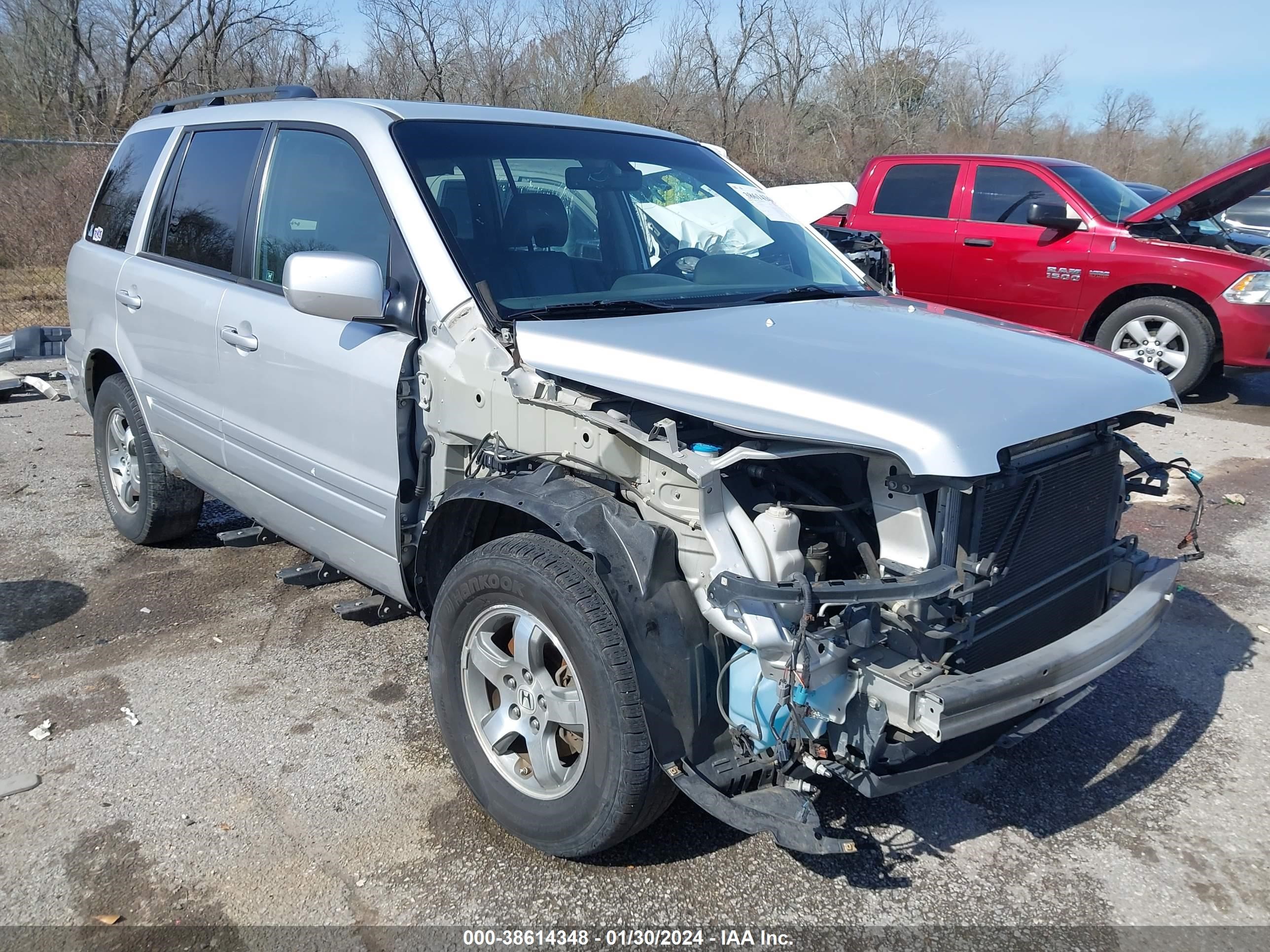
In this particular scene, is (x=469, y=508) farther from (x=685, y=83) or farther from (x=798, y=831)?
(x=685, y=83)

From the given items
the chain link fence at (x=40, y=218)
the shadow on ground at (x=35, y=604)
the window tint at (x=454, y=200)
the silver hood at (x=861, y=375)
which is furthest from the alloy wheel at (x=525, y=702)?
the chain link fence at (x=40, y=218)

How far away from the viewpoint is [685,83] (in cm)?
2708

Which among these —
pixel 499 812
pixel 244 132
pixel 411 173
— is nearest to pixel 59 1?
pixel 244 132

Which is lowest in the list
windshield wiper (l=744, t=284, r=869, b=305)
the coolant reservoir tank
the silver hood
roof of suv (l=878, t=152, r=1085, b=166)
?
the coolant reservoir tank

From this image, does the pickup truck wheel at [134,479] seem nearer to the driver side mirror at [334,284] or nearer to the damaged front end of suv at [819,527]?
the driver side mirror at [334,284]

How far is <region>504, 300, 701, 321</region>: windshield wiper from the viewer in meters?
3.00

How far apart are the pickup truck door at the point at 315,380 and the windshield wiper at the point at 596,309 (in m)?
0.42

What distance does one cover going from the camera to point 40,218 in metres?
12.3

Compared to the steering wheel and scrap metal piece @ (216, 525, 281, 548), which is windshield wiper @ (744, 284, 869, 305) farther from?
scrap metal piece @ (216, 525, 281, 548)

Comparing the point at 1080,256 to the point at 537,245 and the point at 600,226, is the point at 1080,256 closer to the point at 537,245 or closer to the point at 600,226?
the point at 600,226

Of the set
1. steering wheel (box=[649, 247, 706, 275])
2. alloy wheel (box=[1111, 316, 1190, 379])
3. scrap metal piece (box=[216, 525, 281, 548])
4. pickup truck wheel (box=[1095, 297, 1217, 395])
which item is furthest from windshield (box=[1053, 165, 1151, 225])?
scrap metal piece (box=[216, 525, 281, 548])

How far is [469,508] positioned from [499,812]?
35.6 inches

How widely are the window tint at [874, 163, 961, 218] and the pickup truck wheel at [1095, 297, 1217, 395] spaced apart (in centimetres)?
193

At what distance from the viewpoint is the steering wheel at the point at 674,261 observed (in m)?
3.50
